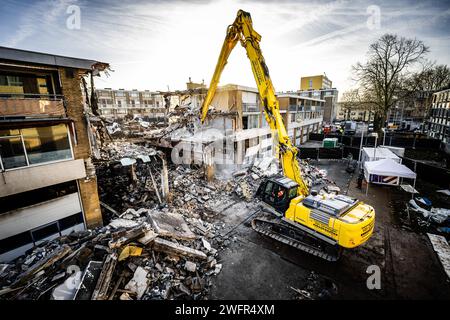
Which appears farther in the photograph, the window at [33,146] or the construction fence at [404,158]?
the construction fence at [404,158]

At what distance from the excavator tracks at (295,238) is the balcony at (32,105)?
1006 cm

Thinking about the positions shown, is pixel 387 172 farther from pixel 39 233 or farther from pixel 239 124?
pixel 39 233

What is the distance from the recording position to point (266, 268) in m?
7.44

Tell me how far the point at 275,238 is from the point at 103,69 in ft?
36.2

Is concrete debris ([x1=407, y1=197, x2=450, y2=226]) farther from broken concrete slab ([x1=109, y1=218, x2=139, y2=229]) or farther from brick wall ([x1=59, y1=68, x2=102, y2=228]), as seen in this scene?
brick wall ([x1=59, y1=68, x2=102, y2=228])

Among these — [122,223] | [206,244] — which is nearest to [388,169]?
[206,244]

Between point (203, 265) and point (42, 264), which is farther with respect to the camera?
point (203, 265)

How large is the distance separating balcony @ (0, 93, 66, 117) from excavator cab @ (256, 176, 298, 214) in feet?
31.5

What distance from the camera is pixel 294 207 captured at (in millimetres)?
8195

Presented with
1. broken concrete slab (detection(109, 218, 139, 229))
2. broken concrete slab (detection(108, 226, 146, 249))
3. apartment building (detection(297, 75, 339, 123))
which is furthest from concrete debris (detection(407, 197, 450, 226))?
apartment building (detection(297, 75, 339, 123))

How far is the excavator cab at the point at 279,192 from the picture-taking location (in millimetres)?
8688

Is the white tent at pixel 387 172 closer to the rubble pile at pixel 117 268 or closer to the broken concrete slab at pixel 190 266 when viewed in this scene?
the rubble pile at pixel 117 268

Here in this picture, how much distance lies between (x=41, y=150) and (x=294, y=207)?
10.7 meters

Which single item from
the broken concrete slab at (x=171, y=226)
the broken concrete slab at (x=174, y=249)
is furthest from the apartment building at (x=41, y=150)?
the broken concrete slab at (x=174, y=249)
